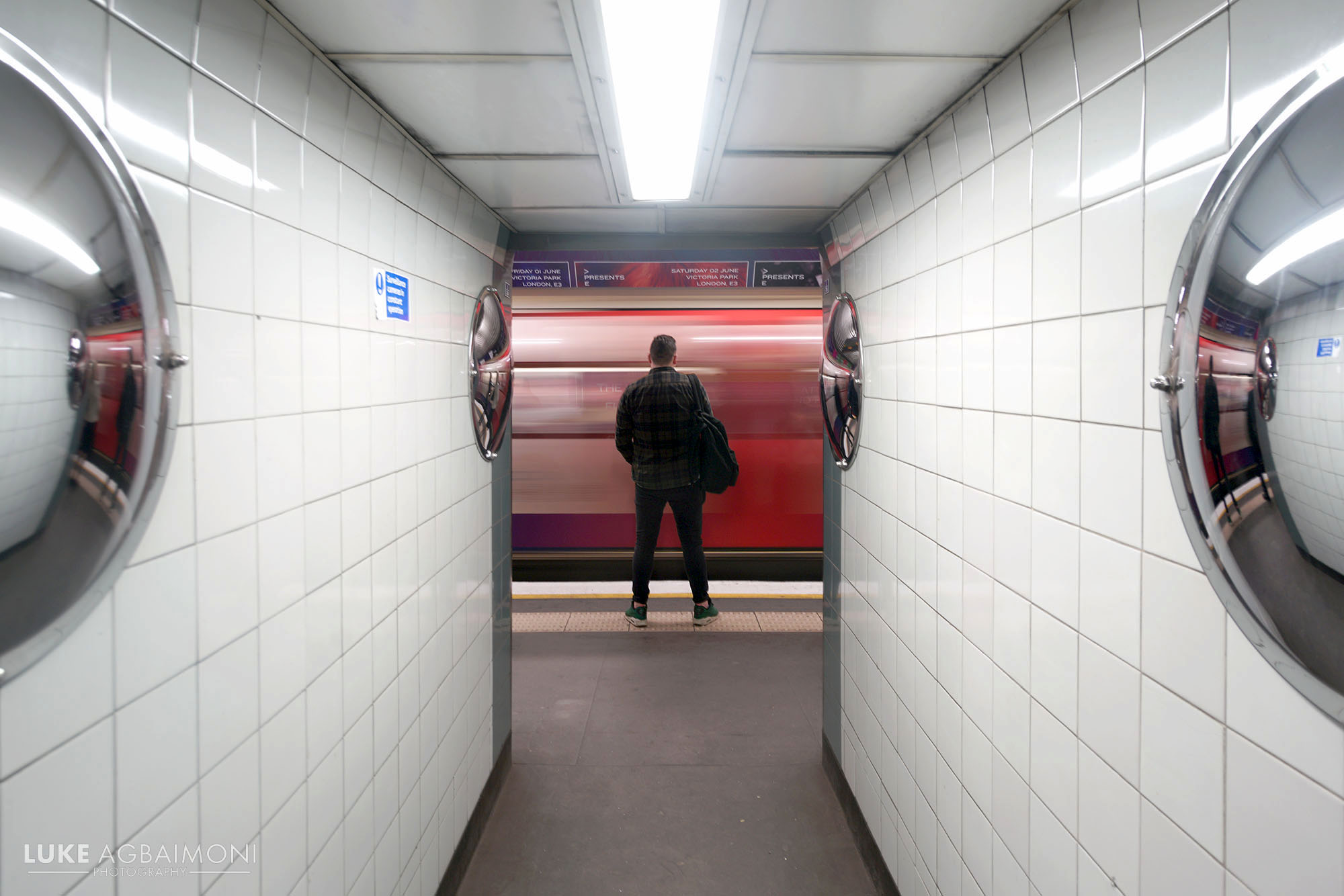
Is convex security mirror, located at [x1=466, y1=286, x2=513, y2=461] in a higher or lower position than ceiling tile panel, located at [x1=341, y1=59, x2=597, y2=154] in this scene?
lower

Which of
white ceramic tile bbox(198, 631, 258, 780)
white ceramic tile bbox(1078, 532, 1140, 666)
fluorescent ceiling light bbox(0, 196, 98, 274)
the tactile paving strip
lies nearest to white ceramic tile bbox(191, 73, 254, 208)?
fluorescent ceiling light bbox(0, 196, 98, 274)

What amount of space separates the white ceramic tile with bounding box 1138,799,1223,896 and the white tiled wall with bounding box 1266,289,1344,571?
486mm

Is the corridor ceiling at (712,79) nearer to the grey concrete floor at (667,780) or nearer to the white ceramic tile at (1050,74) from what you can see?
the white ceramic tile at (1050,74)

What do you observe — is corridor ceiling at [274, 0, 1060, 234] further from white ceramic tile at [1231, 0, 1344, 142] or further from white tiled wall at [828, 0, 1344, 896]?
white ceramic tile at [1231, 0, 1344, 142]

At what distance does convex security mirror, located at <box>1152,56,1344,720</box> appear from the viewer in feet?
2.27

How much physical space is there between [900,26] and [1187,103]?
0.49 m

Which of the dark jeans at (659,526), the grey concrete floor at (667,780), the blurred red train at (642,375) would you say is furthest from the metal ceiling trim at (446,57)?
the blurred red train at (642,375)

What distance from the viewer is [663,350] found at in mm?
4051

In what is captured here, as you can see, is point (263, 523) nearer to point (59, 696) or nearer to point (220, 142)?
point (59, 696)

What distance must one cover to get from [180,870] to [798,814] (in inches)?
84.6

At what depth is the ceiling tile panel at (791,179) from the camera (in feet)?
6.33

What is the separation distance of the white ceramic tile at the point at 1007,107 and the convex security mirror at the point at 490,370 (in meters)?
1.68

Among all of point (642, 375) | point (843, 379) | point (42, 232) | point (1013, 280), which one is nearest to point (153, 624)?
point (42, 232)

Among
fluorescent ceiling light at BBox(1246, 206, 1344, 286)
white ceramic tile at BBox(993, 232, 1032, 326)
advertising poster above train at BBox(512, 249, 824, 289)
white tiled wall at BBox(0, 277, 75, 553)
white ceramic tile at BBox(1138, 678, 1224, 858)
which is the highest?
advertising poster above train at BBox(512, 249, 824, 289)
